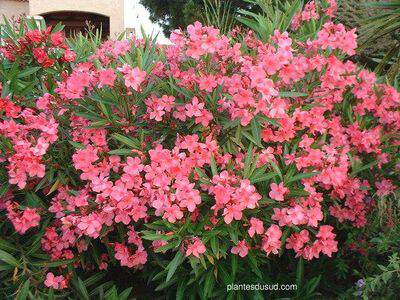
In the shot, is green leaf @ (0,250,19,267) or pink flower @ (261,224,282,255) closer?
pink flower @ (261,224,282,255)

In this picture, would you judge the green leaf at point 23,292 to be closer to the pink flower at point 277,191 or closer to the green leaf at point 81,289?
the green leaf at point 81,289

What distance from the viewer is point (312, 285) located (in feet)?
6.59

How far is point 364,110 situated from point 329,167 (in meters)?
0.50

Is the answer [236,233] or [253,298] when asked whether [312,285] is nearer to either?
[253,298]

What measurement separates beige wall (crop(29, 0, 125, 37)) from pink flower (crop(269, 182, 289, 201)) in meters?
11.3

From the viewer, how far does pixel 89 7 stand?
40.9 feet

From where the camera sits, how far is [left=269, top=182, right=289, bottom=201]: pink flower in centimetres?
172

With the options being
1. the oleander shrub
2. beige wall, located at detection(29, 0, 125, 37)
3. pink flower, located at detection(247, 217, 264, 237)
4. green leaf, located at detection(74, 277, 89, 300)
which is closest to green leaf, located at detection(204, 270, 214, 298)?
the oleander shrub

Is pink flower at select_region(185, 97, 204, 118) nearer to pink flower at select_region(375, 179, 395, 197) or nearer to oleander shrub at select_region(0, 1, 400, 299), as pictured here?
oleander shrub at select_region(0, 1, 400, 299)

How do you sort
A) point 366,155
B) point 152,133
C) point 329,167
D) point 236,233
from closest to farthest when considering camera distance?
1. point 236,233
2. point 329,167
3. point 152,133
4. point 366,155

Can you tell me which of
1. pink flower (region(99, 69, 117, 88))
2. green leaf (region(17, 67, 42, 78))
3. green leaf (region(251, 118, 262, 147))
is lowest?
green leaf (region(17, 67, 42, 78))

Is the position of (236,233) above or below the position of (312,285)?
above

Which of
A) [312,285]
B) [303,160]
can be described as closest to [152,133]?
[303,160]

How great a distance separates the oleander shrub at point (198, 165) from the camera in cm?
170
